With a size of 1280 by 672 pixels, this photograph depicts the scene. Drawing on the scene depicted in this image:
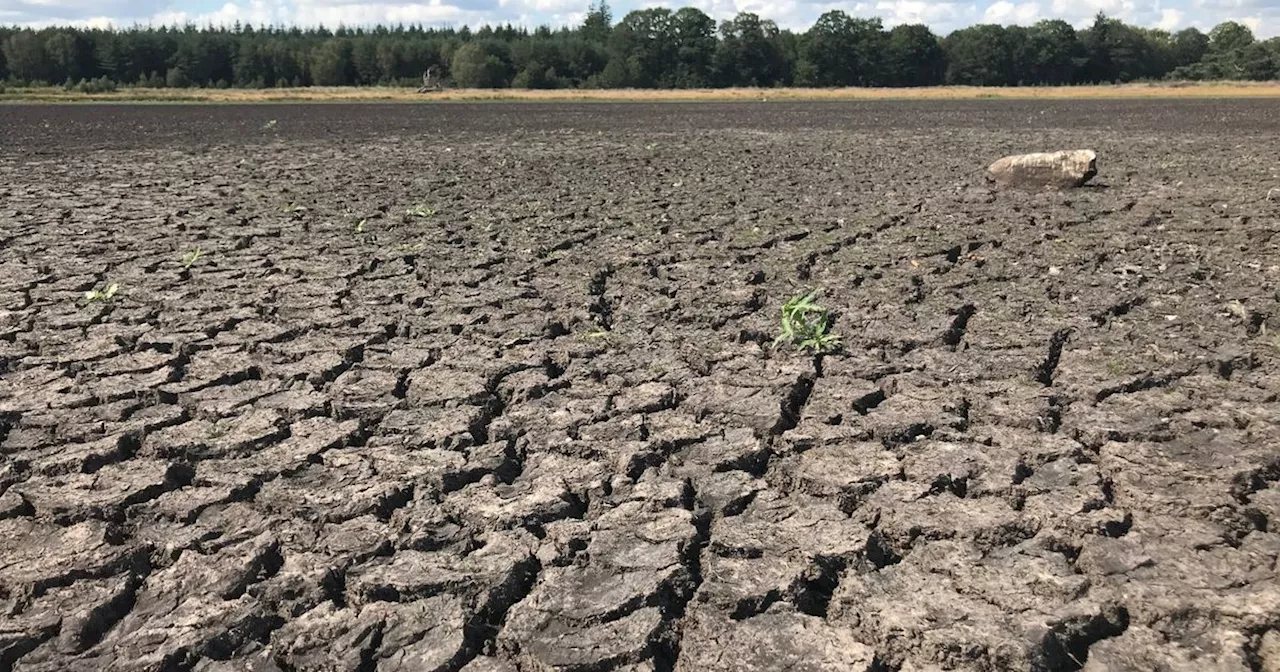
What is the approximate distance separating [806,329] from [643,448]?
65.7 inches

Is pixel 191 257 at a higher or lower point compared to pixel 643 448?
higher

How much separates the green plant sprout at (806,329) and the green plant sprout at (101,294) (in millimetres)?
3971

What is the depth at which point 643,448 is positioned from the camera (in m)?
3.70

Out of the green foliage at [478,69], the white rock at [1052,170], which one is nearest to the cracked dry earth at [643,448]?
the white rock at [1052,170]

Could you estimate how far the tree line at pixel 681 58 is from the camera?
245 ft

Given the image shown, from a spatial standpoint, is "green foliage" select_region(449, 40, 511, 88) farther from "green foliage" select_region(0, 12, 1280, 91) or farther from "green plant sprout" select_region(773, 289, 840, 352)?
"green plant sprout" select_region(773, 289, 840, 352)

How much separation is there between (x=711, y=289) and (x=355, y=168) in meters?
9.24

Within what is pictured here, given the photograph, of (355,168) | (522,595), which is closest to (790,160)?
(355,168)

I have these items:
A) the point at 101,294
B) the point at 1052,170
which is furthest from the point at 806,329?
the point at 1052,170

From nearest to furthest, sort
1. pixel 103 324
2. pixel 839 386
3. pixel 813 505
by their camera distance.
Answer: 1. pixel 813 505
2. pixel 839 386
3. pixel 103 324

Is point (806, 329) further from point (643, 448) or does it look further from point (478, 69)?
point (478, 69)

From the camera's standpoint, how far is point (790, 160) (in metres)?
14.7

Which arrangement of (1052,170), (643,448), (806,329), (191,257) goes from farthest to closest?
1. (1052,170)
2. (191,257)
3. (806,329)
4. (643,448)

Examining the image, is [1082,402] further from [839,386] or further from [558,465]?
[558,465]
